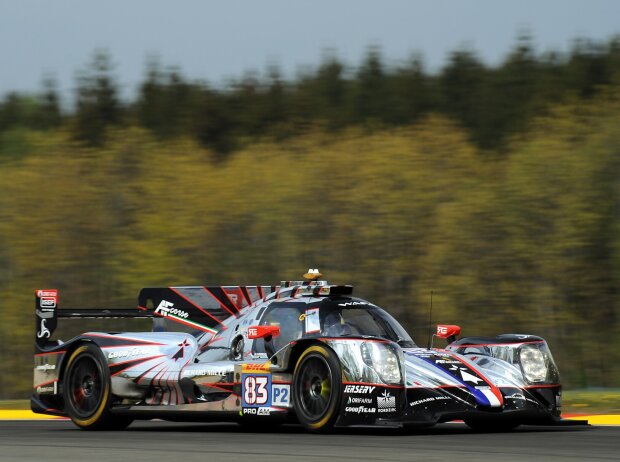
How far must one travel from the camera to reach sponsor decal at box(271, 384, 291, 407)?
11758 mm

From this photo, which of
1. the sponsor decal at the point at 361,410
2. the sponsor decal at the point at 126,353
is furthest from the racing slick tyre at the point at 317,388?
the sponsor decal at the point at 126,353

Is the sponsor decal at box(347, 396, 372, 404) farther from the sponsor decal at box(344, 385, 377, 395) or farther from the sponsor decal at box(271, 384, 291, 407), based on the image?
the sponsor decal at box(271, 384, 291, 407)

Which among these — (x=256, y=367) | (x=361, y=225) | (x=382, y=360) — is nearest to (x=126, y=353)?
(x=256, y=367)

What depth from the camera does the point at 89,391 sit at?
13.6 m

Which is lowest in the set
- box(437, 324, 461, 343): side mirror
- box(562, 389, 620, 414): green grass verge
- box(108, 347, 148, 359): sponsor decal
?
box(562, 389, 620, 414): green grass verge

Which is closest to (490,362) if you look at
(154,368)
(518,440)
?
(518,440)

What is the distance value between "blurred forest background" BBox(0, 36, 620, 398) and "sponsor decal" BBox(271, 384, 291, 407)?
2693 cm

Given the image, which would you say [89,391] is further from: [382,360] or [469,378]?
[469,378]

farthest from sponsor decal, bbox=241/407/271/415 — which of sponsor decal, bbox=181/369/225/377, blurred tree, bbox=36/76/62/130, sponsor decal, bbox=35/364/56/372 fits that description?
blurred tree, bbox=36/76/62/130

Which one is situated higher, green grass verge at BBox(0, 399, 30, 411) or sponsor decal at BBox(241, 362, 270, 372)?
sponsor decal at BBox(241, 362, 270, 372)

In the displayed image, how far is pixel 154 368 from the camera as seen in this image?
13.2 metres

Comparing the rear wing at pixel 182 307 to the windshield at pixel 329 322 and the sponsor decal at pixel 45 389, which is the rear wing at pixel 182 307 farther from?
the windshield at pixel 329 322

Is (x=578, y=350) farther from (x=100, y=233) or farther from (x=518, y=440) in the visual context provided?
(x=518, y=440)

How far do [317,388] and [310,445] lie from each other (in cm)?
150
